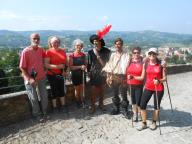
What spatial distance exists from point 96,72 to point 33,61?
150 centimetres

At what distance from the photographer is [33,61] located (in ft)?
19.1

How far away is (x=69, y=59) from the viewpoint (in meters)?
6.50

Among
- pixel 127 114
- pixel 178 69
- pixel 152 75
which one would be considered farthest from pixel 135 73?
pixel 178 69

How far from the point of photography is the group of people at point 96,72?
18.7 feet

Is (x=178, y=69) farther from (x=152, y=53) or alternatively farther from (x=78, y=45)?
(x=152, y=53)

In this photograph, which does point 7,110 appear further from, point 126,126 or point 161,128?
point 161,128

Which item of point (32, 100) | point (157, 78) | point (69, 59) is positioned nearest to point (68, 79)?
point (69, 59)

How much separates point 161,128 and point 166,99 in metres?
2.70

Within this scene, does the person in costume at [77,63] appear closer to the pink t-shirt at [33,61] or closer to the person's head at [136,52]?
the pink t-shirt at [33,61]

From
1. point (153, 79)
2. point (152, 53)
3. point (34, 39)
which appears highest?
point (34, 39)

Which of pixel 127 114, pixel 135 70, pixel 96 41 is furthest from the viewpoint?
pixel 127 114

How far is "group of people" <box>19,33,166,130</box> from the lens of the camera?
18.7 ft

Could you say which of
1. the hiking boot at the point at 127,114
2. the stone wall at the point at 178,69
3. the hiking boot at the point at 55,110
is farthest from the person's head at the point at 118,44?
the stone wall at the point at 178,69

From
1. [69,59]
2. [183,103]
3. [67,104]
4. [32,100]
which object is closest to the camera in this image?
[32,100]
